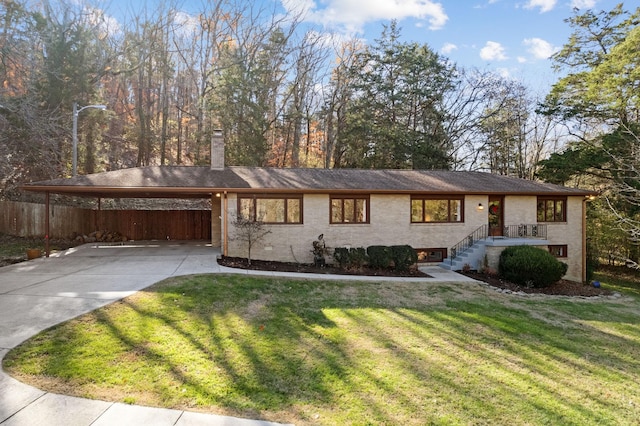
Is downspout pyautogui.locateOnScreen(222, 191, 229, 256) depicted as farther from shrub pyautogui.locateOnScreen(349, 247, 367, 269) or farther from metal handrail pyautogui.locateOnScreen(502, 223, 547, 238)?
metal handrail pyautogui.locateOnScreen(502, 223, 547, 238)

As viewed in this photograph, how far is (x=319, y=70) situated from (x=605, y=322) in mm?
25577

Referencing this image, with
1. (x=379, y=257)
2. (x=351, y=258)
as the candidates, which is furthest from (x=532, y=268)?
(x=351, y=258)

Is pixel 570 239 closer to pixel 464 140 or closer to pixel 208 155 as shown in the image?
pixel 464 140

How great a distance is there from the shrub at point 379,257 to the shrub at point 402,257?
0.21 m

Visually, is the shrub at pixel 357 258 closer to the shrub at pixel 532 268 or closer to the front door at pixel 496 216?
the shrub at pixel 532 268

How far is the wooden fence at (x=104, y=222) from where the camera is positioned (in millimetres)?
15984

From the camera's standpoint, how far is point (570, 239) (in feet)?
51.6

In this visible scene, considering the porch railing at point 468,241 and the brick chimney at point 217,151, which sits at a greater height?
the brick chimney at point 217,151

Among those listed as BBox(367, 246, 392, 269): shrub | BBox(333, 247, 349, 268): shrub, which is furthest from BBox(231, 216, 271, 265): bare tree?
BBox(367, 246, 392, 269): shrub

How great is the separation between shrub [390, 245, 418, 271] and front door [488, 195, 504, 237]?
4.78 meters

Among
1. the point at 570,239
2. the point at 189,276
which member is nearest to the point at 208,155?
the point at 189,276

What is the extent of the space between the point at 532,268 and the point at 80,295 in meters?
13.5

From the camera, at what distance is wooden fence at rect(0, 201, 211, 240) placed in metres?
16.0

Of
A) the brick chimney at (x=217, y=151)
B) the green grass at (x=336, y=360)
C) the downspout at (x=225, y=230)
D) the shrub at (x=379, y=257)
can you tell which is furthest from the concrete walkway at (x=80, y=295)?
the brick chimney at (x=217, y=151)
